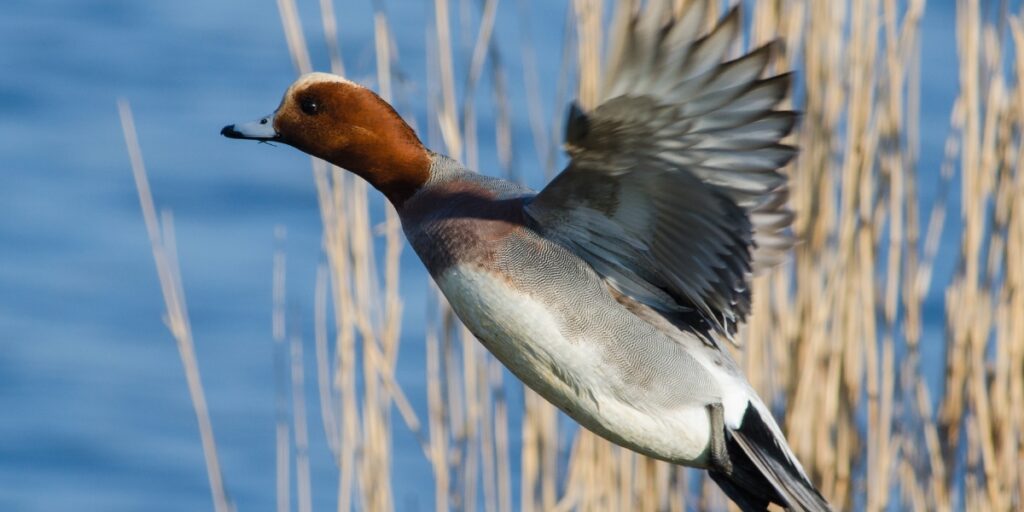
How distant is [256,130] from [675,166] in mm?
744

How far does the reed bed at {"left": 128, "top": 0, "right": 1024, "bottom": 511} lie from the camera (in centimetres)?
288

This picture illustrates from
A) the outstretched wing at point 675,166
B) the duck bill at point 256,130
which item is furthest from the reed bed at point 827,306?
the outstretched wing at point 675,166

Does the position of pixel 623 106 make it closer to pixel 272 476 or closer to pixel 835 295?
pixel 835 295

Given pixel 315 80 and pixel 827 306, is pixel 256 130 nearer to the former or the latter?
pixel 315 80

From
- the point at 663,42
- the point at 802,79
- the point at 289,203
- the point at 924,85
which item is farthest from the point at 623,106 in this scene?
the point at 924,85

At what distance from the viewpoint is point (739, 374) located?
255 centimetres

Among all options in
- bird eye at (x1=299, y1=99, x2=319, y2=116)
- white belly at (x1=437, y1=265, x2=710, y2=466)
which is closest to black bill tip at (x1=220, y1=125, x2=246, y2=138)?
bird eye at (x1=299, y1=99, x2=319, y2=116)

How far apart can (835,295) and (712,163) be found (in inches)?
32.5

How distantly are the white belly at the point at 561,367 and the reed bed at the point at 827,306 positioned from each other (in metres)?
0.50

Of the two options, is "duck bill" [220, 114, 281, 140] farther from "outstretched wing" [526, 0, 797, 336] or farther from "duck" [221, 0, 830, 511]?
"outstretched wing" [526, 0, 797, 336]

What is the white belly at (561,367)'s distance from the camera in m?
2.37

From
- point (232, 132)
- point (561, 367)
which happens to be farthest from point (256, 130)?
point (561, 367)

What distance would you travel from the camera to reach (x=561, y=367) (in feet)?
7.83

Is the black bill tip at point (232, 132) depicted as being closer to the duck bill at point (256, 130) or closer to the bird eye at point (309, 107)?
the duck bill at point (256, 130)
